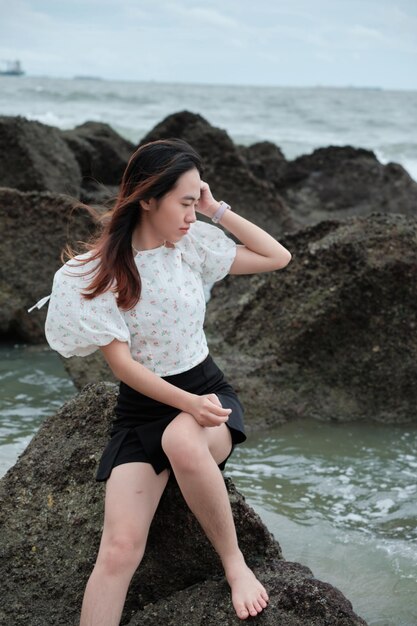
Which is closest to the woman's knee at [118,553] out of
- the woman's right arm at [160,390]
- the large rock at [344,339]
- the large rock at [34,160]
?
the woman's right arm at [160,390]

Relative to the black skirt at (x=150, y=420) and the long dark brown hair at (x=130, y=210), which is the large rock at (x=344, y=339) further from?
the long dark brown hair at (x=130, y=210)

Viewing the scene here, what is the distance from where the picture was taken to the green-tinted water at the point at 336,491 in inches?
140

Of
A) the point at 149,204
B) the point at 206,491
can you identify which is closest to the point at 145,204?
the point at 149,204

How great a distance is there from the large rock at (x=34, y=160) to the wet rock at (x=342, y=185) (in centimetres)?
321

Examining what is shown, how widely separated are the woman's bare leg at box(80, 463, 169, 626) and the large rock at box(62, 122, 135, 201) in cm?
797

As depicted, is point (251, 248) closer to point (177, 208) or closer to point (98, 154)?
point (177, 208)

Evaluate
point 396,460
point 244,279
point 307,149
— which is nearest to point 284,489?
point 396,460

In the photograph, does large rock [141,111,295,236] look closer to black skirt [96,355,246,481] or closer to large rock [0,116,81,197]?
large rock [0,116,81,197]

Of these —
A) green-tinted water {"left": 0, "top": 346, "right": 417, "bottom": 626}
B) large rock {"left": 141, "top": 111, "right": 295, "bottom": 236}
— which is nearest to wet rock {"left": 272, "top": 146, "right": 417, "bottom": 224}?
large rock {"left": 141, "top": 111, "right": 295, "bottom": 236}

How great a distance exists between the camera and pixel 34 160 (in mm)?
8867

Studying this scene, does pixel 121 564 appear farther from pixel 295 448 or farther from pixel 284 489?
pixel 295 448

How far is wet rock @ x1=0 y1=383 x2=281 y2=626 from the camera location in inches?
113

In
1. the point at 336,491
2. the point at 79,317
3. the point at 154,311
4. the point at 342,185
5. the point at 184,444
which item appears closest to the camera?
the point at 184,444

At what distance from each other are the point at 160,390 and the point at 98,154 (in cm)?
964
